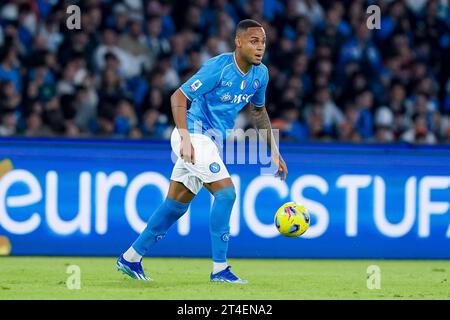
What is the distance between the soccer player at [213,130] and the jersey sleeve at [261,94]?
0.06ft

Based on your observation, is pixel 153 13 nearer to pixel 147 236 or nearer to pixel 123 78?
pixel 123 78

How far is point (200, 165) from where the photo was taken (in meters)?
9.41

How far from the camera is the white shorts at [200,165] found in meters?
9.41

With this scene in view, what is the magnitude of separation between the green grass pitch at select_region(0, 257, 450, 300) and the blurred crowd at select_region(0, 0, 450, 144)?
215 cm

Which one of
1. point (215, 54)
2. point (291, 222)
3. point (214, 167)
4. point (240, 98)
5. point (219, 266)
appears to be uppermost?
point (215, 54)

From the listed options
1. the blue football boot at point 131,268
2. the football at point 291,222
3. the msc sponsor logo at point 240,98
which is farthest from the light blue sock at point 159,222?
the msc sponsor logo at point 240,98

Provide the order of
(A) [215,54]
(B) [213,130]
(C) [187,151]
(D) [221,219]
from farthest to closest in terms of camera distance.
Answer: (A) [215,54], (B) [213,130], (D) [221,219], (C) [187,151]

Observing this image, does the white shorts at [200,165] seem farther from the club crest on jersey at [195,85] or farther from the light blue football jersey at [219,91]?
the club crest on jersey at [195,85]

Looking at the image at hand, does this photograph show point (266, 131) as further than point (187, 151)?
Yes

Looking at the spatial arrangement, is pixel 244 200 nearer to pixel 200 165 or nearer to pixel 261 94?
pixel 261 94

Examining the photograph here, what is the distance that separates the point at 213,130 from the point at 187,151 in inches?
24.7

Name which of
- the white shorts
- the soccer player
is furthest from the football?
the white shorts

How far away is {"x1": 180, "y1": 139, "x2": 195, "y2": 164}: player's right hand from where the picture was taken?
9141mm

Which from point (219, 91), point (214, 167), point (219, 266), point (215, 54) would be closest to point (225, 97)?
point (219, 91)
